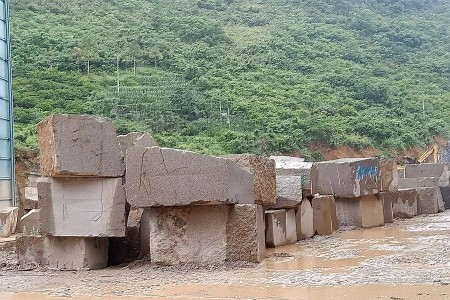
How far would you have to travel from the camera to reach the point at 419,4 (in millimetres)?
65500

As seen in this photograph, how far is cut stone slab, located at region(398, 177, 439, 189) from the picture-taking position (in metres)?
14.9

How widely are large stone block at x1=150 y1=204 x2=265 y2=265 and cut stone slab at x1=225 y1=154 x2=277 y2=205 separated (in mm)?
695

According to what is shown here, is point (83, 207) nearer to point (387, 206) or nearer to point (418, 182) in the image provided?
point (387, 206)

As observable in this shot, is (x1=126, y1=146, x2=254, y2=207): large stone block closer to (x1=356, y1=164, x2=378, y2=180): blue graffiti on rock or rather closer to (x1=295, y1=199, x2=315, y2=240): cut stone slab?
(x1=295, y1=199, x2=315, y2=240): cut stone slab

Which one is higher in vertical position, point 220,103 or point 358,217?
point 220,103

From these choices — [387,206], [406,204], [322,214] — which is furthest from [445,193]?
[322,214]

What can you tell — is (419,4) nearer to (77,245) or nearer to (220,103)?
(220,103)

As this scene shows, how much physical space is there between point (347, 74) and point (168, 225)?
3794 centimetres

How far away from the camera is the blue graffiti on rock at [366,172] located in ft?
33.7

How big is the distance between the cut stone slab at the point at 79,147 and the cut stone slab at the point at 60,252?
2.46 feet

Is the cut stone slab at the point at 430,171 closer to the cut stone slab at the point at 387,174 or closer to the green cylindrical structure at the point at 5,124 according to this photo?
the cut stone slab at the point at 387,174

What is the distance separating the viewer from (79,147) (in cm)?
616

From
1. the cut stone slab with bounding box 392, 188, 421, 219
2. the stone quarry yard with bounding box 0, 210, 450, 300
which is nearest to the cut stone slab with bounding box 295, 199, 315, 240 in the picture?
the stone quarry yard with bounding box 0, 210, 450, 300

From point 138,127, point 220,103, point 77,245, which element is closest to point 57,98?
point 138,127
